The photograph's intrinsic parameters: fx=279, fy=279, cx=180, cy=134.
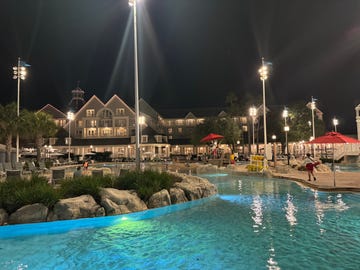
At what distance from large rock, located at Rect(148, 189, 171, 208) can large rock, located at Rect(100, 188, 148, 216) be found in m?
0.30

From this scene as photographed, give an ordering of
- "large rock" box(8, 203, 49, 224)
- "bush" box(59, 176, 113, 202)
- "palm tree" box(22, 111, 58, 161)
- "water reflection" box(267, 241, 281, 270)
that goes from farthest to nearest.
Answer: "palm tree" box(22, 111, 58, 161) < "bush" box(59, 176, 113, 202) < "large rock" box(8, 203, 49, 224) < "water reflection" box(267, 241, 281, 270)

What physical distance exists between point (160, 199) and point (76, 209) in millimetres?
2958

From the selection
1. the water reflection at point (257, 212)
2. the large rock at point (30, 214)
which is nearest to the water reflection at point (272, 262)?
the water reflection at point (257, 212)

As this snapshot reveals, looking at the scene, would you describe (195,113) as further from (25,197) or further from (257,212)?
(25,197)

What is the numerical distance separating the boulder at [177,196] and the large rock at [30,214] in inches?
174

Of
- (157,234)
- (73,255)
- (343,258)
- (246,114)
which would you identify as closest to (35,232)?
(73,255)

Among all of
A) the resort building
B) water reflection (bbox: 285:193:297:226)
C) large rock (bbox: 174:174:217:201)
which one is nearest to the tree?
the resort building

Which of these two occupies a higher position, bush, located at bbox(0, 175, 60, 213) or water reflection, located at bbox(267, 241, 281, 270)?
bush, located at bbox(0, 175, 60, 213)

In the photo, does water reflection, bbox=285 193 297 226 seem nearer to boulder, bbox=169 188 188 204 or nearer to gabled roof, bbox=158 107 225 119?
boulder, bbox=169 188 188 204

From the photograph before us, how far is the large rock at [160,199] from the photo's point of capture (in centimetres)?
996

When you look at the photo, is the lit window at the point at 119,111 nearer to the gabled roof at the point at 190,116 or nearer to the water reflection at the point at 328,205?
the gabled roof at the point at 190,116

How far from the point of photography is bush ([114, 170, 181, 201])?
10203 mm

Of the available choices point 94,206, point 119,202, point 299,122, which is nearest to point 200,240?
point 119,202

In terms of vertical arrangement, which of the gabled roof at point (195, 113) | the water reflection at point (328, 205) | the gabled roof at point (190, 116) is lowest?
the water reflection at point (328, 205)
